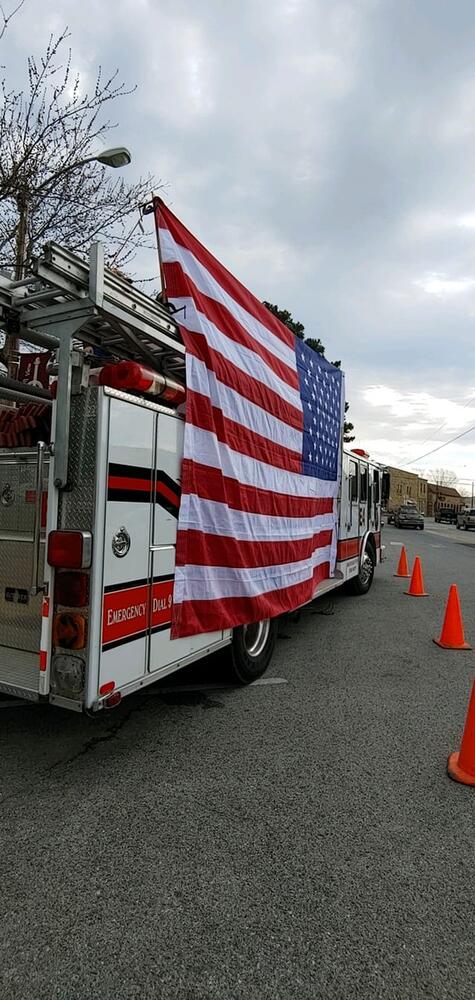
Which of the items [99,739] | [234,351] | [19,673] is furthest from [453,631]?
[19,673]

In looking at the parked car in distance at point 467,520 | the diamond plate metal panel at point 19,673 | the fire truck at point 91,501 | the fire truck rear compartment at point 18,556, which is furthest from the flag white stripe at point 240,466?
the parked car in distance at point 467,520

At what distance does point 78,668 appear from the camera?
9.20 ft

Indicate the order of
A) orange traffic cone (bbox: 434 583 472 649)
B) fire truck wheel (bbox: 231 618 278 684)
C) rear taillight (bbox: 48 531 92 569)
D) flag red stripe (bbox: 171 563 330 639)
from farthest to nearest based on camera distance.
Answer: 1. orange traffic cone (bbox: 434 583 472 649)
2. fire truck wheel (bbox: 231 618 278 684)
3. flag red stripe (bbox: 171 563 330 639)
4. rear taillight (bbox: 48 531 92 569)

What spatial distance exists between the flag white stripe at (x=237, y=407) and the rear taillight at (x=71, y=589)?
143 cm

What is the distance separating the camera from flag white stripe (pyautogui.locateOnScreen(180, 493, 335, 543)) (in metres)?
3.58

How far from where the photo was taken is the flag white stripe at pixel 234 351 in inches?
145

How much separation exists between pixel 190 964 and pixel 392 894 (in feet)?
2.87

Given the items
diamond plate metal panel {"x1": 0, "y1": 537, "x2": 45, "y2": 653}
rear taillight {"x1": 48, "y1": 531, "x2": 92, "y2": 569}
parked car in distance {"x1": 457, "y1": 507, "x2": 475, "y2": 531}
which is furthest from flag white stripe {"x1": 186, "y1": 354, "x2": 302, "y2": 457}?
parked car in distance {"x1": 457, "y1": 507, "x2": 475, "y2": 531}

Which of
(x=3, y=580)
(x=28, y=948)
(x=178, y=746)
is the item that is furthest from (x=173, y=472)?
(x=28, y=948)

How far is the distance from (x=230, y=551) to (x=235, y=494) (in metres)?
0.42

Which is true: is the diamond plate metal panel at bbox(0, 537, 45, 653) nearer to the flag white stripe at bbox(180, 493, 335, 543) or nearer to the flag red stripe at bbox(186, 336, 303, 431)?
the flag white stripe at bbox(180, 493, 335, 543)

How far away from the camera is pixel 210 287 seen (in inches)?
156

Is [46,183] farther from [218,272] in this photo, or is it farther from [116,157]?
[218,272]

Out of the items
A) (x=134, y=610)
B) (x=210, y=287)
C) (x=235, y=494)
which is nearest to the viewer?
(x=134, y=610)
